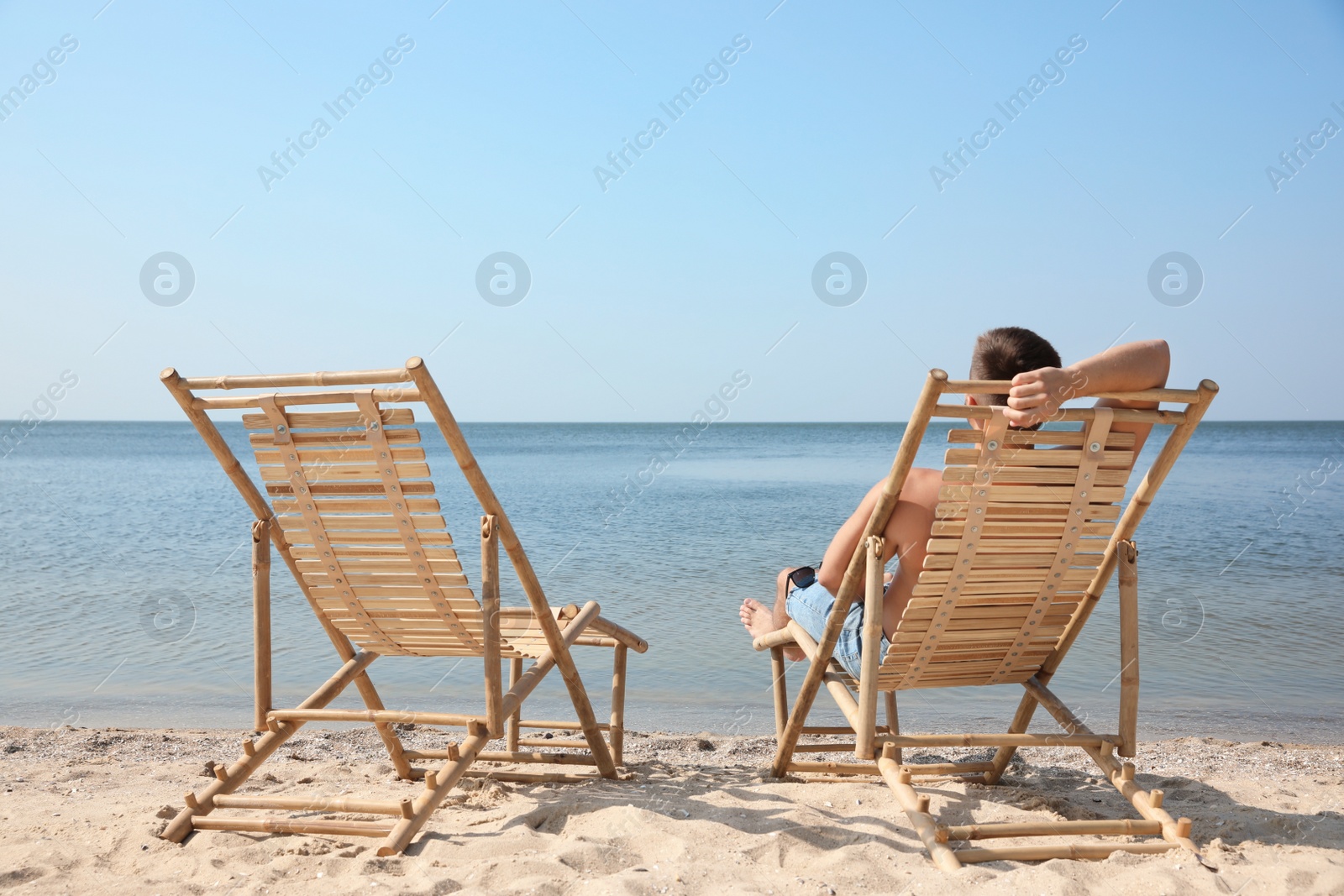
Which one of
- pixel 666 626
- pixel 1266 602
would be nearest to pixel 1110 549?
pixel 666 626

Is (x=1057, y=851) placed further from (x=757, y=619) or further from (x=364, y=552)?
(x=364, y=552)

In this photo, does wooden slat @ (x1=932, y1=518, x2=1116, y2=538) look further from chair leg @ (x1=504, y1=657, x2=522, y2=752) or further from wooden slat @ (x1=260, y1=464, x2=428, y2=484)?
chair leg @ (x1=504, y1=657, x2=522, y2=752)

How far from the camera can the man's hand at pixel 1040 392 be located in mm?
2289

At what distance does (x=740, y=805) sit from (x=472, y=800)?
3.06 feet

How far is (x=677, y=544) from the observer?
1151 centimetres

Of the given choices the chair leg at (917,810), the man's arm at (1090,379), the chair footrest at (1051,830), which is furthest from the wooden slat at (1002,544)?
the chair footrest at (1051,830)

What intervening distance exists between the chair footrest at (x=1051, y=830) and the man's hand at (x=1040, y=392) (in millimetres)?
1084

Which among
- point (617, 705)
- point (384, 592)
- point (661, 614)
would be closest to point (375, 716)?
point (384, 592)

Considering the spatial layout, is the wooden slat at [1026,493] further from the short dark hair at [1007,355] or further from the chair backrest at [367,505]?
the chair backrest at [367,505]

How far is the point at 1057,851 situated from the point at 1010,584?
75 centimetres

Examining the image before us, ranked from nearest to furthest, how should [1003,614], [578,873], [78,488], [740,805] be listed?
[578,873] < [1003,614] < [740,805] < [78,488]

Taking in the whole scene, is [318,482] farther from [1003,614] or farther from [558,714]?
[558,714]

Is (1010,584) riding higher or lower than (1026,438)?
lower

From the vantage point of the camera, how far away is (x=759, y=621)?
11.8 ft
